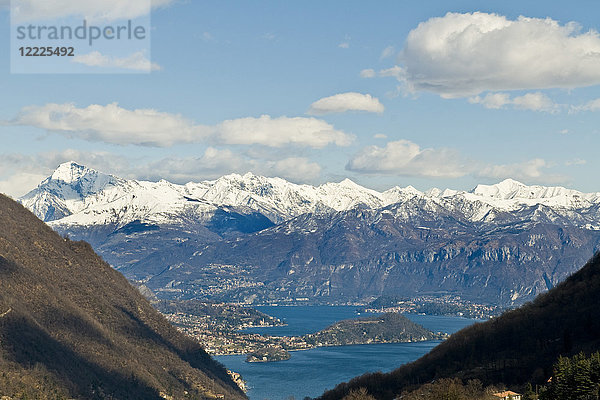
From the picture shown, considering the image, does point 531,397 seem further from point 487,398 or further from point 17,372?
point 17,372

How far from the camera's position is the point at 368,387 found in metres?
197

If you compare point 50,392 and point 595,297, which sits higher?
point 595,297

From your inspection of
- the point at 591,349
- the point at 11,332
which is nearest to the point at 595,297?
the point at 591,349

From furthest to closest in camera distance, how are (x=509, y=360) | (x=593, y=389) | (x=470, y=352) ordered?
(x=470, y=352)
(x=509, y=360)
(x=593, y=389)

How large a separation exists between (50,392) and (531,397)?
10765 cm

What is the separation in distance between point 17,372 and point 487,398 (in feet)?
342

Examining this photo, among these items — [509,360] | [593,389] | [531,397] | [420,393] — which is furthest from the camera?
[509,360]

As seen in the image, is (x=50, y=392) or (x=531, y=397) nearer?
(x=531, y=397)

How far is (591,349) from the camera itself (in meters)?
164

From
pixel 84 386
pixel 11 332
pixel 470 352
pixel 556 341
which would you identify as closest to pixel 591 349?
pixel 556 341

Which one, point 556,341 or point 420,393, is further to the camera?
point 556,341

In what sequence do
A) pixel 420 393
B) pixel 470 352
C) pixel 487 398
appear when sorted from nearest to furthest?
1. pixel 487 398
2. pixel 420 393
3. pixel 470 352

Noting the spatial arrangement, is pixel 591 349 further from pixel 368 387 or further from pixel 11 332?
pixel 11 332

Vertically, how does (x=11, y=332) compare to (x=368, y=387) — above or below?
above
